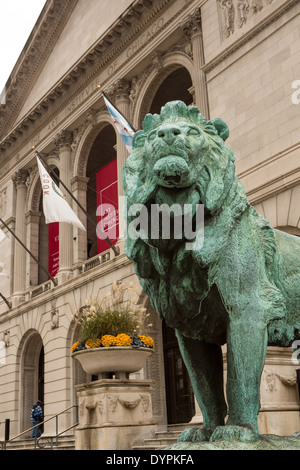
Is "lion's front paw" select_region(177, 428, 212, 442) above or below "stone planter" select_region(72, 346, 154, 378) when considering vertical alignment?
below

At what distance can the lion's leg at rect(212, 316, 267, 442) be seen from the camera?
8.92ft

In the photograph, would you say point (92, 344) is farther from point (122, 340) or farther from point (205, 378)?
point (205, 378)

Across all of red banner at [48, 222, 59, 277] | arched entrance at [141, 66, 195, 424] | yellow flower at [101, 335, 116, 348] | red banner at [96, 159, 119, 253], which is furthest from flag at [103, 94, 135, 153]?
red banner at [48, 222, 59, 277]

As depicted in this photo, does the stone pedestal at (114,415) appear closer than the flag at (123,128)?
Yes

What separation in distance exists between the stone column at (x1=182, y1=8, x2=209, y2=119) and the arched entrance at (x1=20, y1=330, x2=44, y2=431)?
52.7ft

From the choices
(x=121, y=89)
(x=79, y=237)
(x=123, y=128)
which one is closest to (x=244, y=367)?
(x=123, y=128)

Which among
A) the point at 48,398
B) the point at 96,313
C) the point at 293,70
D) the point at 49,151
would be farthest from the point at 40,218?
the point at 96,313

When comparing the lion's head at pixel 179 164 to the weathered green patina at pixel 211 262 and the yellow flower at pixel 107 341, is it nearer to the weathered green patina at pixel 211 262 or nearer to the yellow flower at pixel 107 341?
the weathered green patina at pixel 211 262

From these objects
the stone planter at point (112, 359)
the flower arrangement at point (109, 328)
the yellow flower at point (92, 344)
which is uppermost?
the flower arrangement at point (109, 328)

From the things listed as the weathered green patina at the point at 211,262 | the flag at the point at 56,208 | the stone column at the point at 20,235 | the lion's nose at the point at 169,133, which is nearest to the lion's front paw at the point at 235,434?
the weathered green patina at the point at 211,262

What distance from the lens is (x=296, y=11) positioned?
645 inches

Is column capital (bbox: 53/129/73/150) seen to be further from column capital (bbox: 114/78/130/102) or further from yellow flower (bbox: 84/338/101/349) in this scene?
yellow flower (bbox: 84/338/101/349)

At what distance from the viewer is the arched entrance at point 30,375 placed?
29.7 metres

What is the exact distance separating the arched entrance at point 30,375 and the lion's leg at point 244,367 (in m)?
28.0
